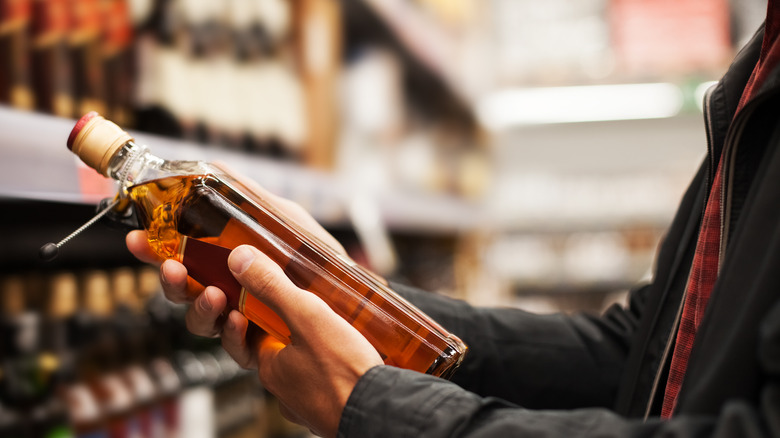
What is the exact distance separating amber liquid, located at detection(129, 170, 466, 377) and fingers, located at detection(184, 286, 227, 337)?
0.02 m

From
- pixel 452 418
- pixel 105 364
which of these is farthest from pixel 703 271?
pixel 105 364

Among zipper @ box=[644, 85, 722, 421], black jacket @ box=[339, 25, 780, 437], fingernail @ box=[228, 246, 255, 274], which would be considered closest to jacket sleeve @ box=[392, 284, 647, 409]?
black jacket @ box=[339, 25, 780, 437]

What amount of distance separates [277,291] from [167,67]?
26.5 inches

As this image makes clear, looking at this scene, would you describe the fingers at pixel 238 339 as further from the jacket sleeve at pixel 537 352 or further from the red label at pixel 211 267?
the jacket sleeve at pixel 537 352

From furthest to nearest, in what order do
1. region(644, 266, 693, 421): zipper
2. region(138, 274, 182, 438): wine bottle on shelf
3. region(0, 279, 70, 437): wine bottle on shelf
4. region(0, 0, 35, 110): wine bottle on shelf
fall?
region(138, 274, 182, 438): wine bottle on shelf, region(0, 279, 70, 437): wine bottle on shelf, region(0, 0, 35, 110): wine bottle on shelf, region(644, 266, 693, 421): zipper

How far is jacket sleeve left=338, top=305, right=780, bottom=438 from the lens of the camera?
0.47 m

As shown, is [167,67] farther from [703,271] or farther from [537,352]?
[703,271]

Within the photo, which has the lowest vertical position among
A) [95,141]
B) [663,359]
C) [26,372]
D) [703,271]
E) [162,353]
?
[162,353]

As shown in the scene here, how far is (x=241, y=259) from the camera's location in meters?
0.58

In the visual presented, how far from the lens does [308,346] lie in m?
0.57

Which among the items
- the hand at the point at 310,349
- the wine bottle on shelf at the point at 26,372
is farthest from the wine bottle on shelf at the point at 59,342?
the hand at the point at 310,349

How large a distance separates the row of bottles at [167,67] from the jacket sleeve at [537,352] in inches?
20.0

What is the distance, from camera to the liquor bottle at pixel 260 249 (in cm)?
64

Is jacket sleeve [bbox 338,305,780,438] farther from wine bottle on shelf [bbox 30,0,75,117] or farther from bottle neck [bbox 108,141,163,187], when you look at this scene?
wine bottle on shelf [bbox 30,0,75,117]
